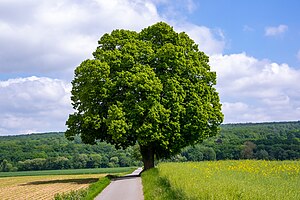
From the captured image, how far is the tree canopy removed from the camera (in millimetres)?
40969

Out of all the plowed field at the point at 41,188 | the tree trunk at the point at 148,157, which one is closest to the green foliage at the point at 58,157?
the plowed field at the point at 41,188

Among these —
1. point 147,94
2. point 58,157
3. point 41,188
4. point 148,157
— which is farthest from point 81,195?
point 58,157

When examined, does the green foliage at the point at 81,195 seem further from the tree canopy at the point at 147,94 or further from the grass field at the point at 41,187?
the tree canopy at the point at 147,94

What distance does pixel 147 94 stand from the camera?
41.1 meters

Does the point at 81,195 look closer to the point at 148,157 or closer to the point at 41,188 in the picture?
the point at 41,188

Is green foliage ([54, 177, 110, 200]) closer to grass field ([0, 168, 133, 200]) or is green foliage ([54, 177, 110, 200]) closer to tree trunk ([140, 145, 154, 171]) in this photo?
grass field ([0, 168, 133, 200])

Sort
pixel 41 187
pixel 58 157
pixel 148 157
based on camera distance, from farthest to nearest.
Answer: pixel 58 157 < pixel 148 157 < pixel 41 187

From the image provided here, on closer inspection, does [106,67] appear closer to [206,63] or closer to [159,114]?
[159,114]

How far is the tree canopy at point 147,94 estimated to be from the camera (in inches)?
1613

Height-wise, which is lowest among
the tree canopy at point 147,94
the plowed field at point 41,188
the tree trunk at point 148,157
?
the plowed field at point 41,188

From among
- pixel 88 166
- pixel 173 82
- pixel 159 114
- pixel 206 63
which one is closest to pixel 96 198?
pixel 159 114

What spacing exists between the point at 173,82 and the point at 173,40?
6016 mm

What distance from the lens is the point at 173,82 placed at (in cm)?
4250

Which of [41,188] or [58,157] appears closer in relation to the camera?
[41,188]
